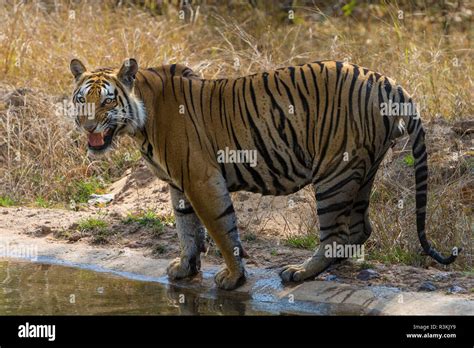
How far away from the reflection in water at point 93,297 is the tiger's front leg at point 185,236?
169 mm

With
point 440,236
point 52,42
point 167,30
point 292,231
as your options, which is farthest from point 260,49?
point 440,236

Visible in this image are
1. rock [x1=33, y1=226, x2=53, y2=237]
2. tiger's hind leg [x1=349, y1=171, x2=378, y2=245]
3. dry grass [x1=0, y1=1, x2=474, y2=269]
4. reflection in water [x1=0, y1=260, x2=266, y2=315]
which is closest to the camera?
reflection in water [x1=0, y1=260, x2=266, y2=315]

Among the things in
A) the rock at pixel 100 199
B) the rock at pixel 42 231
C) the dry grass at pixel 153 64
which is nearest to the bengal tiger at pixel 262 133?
the dry grass at pixel 153 64

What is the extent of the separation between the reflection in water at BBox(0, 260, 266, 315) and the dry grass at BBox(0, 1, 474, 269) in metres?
1.59

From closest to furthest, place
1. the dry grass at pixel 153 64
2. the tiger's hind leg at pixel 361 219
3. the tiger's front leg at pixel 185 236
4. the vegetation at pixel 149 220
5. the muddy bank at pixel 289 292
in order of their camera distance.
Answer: the muddy bank at pixel 289 292
the tiger's hind leg at pixel 361 219
the tiger's front leg at pixel 185 236
the dry grass at pixel 153 64
the vegetation at pixel 149 220

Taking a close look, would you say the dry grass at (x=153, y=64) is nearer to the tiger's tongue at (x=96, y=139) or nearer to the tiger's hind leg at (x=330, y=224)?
the tiger's hind leg at (x=330, y=224)

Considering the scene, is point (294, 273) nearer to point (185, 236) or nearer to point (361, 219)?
point (361, 219)

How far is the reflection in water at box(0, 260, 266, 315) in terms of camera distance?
6578 millimetres

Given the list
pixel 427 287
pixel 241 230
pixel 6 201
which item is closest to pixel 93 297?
pixel 241 230

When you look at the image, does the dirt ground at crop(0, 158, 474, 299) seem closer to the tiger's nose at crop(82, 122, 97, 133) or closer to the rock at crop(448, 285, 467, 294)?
the rock at crop(448, 285, 467, 294)

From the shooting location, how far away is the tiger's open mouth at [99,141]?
6.62m

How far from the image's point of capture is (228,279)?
6879mm

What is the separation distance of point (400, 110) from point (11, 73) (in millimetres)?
6116

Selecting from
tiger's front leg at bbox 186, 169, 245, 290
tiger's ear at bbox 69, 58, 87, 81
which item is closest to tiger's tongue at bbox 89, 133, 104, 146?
tiger's ear at bbox 69, 58, 87, 81
